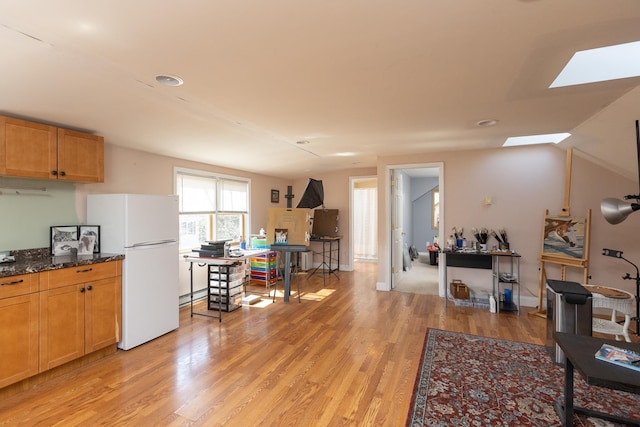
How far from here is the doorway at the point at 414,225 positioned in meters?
5.48

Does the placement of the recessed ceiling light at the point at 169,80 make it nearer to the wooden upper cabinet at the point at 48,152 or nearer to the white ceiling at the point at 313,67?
the white ceiling at the point at 313,67

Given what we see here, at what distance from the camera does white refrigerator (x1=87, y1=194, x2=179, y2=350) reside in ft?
10.4

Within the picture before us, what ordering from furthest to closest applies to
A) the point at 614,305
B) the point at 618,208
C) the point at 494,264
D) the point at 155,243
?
1. the point at 494,264
2. the point at 155,243
3. the point at 614,305
4. the point at 618,208

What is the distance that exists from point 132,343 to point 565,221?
5.55 metres

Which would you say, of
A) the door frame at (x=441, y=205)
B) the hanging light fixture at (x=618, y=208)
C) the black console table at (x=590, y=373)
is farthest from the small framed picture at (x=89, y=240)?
the hanging light fixture at (x=618, y=208)

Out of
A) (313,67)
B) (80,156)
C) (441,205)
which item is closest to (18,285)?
(80,156)

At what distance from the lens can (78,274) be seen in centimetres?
280

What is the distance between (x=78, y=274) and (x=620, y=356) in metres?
4.18

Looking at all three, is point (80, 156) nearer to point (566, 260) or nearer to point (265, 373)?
point (265, 373)

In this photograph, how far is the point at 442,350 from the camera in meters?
3.11

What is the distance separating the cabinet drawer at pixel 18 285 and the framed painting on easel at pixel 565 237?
574cm

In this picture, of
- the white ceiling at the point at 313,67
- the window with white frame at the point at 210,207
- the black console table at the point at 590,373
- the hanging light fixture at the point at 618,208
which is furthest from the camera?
the window with white frame at the point at 210,207

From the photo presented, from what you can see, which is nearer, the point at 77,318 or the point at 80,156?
the point at 77,318

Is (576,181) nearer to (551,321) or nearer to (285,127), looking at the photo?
(551,321)
